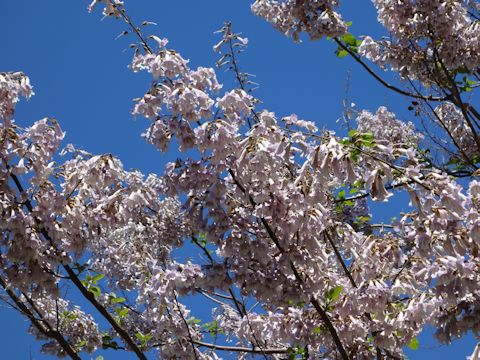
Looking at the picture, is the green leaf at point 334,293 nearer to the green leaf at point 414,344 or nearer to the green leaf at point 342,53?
the green leaf at point 414,344

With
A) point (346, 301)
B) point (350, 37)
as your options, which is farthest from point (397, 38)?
point (346, 301)

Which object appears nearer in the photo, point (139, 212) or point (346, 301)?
point (346, 301)

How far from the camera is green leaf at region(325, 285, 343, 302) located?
14.5 ft

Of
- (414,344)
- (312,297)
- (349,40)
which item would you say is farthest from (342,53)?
(312,297)

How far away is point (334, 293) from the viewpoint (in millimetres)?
4461

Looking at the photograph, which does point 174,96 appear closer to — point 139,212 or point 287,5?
point 139,212

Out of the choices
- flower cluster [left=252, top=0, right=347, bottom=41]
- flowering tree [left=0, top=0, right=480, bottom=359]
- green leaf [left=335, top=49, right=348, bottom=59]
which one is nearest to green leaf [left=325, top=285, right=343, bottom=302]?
flowering tree [left=0, top=0, right=480, bottom=359]

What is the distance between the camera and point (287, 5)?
7.26m

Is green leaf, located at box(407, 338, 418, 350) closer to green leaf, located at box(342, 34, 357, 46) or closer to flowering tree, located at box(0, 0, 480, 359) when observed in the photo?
flowering tree, located at box(0, 0, 480, 359)

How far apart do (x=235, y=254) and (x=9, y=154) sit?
1.68m

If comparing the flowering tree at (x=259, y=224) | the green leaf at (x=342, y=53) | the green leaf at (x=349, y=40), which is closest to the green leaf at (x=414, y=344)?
the flowering tree at (x=259, y=224)

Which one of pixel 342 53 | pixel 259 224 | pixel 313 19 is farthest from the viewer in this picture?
pixel 342 53

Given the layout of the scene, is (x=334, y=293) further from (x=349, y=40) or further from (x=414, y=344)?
(x=349, y=40)

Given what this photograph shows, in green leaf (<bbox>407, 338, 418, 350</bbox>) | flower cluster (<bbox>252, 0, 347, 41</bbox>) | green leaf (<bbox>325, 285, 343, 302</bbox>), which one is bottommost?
green leaf (<bbox>407, 338, 418, 350</bbox>)
